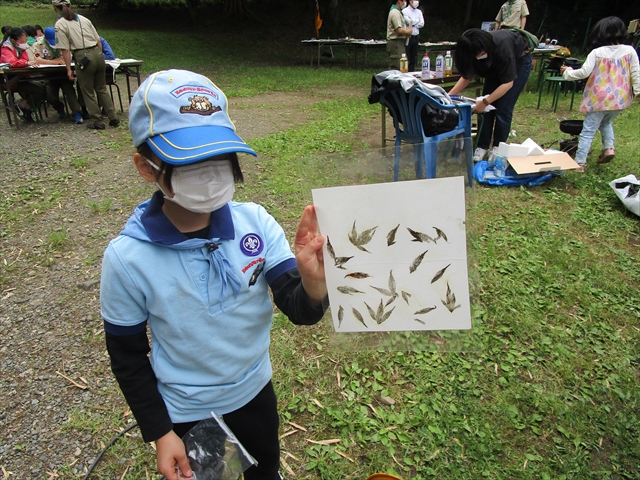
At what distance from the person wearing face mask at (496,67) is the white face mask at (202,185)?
4540mm

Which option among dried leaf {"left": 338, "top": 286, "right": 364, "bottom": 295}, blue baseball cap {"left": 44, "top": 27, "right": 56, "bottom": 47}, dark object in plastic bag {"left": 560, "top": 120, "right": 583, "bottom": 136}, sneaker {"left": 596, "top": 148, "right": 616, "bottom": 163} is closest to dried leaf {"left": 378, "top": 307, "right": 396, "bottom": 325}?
dried leaf {"left": 338, "top": 286, "right": 364, "bottom": 295}

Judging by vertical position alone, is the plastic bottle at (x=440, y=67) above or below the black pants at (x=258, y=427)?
above

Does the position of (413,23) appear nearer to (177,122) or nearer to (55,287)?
(55,287)

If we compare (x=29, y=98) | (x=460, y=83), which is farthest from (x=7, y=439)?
(x=29, y=98)

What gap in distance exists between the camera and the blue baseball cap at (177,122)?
1043 mm

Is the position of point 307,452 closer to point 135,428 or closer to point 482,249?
point 135,428

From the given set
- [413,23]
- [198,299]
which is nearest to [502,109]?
[198,299]

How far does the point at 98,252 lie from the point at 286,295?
3052mm

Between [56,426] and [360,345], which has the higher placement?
[360,345]

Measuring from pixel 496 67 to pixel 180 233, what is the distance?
4883 millimetres

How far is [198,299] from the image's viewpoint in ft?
3.89

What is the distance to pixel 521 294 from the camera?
3.08 m

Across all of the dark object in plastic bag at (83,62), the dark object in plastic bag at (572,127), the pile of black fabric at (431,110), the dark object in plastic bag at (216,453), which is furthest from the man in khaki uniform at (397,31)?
the dark object in plastic bag at (216,453)

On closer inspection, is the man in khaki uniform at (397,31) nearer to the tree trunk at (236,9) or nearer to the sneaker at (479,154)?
the sneaker at (479,154)
